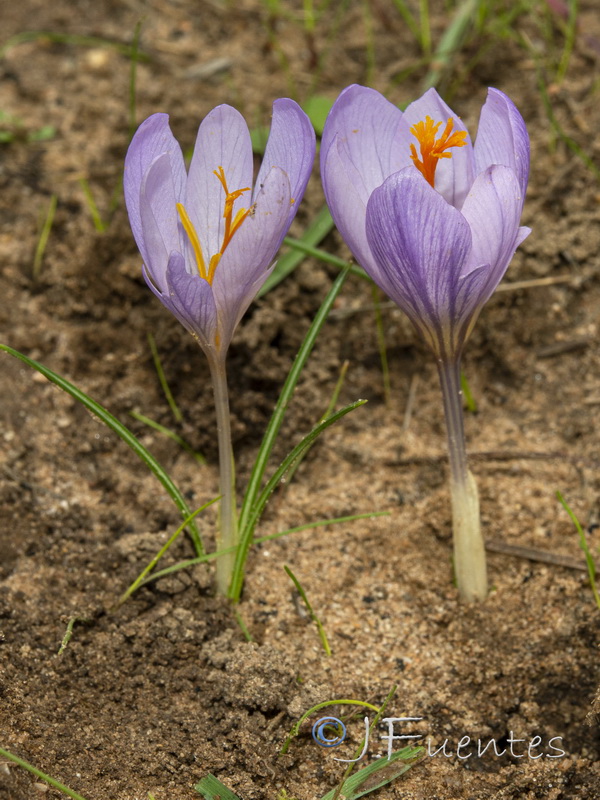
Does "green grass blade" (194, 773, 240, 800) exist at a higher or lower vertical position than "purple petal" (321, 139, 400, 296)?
lower

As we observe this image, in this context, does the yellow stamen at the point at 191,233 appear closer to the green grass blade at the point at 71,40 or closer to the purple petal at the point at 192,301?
the purple petal at the point at 192,301

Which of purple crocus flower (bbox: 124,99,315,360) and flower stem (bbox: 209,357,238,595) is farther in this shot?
flower stem (bbox: 209,357,238,595)

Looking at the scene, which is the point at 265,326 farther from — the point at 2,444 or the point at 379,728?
the point at 379,728

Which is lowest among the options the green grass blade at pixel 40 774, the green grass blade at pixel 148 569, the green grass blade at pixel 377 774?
the green grass blade at pixel 40 774

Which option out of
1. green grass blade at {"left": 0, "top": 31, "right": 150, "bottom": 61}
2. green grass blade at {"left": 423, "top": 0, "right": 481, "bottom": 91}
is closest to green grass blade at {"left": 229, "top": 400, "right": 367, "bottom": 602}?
green grass blade at {"left": 423, "top": 0, "right": 481, "bottom": 91}

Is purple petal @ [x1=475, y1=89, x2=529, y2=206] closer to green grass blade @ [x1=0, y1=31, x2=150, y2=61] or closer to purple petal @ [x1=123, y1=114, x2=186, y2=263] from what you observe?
purple petal @ [x1=123, y1=114, x2=186, y2=263]

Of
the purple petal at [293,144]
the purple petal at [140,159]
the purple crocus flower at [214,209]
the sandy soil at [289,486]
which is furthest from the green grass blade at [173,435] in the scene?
the purple petal at [293,144]
